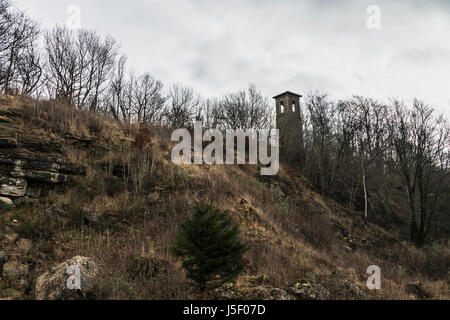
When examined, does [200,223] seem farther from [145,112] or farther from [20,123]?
[145,112]

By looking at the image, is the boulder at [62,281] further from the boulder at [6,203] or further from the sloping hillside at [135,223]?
the boulder at [6,203]

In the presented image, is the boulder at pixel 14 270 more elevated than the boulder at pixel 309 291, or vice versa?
the boulder at pixel 14 270

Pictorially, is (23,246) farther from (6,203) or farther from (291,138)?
(291,138)

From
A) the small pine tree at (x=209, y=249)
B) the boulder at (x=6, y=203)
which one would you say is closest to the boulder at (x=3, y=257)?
the boulder at (x=6, y=203)

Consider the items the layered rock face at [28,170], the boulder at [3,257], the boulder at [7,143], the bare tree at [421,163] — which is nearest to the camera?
the boulder at [3,257]

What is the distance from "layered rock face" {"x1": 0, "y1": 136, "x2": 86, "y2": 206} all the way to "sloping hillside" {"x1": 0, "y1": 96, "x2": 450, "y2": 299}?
2cm

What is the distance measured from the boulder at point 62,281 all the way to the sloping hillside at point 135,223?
104 mm

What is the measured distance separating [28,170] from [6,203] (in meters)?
1.06

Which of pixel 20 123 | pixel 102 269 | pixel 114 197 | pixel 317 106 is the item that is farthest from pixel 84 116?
pixel 317 106

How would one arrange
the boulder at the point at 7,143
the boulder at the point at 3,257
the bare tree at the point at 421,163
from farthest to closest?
the bare tree at the point at 421,163
the boulder at the point at 7,143
the boulder at the point at 3,257

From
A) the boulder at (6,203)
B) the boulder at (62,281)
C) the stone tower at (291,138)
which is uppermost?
the stone tower at (291,138)

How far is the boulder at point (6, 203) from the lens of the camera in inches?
225

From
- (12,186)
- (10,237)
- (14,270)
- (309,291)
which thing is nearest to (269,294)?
(309,291)
